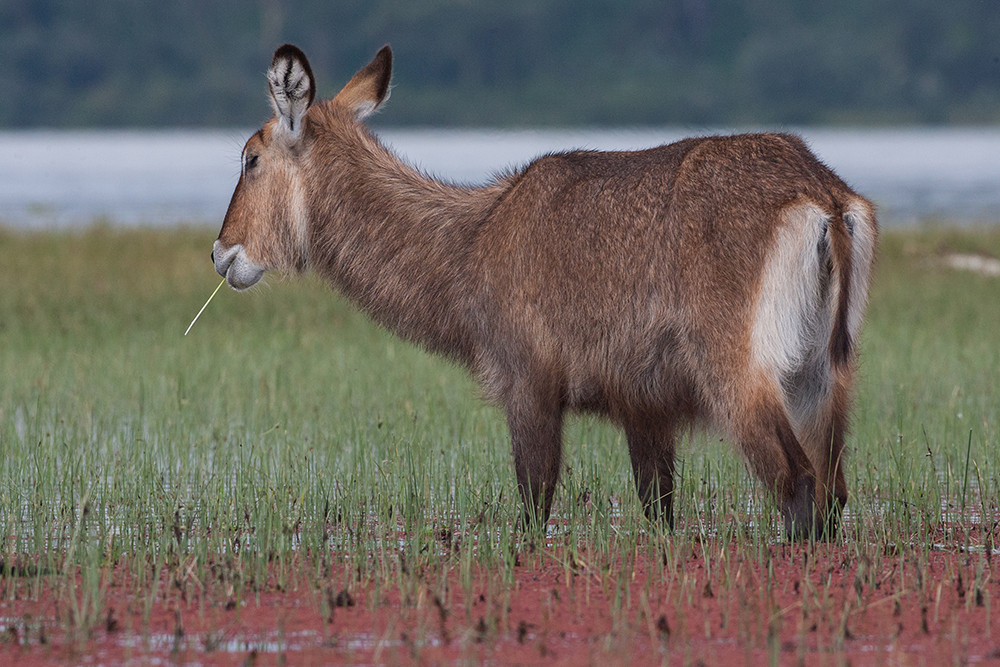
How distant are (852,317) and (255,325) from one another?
7.58 m

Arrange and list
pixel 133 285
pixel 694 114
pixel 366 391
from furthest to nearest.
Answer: pixel 694 114, pixel 133 285, pixel 366 391

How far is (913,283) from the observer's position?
14.0 metres

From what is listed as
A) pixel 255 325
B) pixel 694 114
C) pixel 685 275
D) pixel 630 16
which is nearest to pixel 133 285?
pixel 255 325

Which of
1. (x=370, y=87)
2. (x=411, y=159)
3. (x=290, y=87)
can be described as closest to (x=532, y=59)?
(x=411, y=159)

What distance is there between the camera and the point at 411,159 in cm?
1838

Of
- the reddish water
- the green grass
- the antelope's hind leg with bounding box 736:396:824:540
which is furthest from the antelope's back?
the reddish water

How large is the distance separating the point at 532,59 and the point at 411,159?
2182 inches

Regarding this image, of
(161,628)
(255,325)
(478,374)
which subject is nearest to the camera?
(161,628)

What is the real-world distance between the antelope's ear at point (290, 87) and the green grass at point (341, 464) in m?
0.63

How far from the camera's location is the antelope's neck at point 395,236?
5.58 meters

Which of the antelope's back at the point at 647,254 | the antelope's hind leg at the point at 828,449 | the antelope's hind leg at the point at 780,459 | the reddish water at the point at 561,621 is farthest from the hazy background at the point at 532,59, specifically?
the reddish water at the point at 561,621

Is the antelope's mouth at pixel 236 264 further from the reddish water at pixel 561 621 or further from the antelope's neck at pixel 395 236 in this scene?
the reddish water at pixel 561 621

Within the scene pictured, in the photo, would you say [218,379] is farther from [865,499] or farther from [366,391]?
[865,499]

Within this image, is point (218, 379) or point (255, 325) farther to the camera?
point (255, 325)
